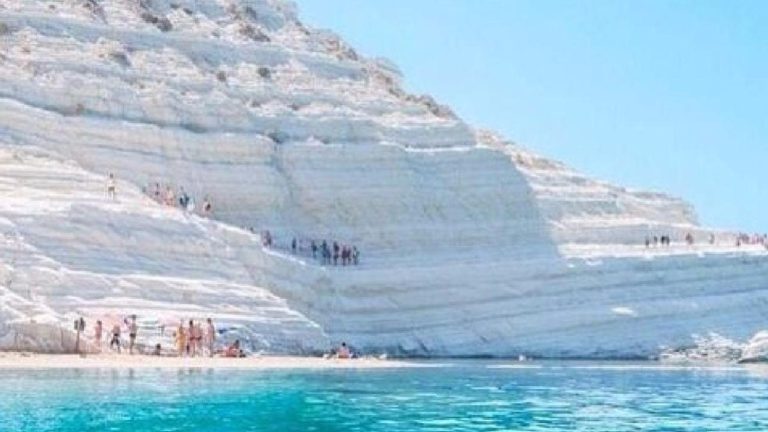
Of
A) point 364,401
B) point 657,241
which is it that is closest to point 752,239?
point 657,241

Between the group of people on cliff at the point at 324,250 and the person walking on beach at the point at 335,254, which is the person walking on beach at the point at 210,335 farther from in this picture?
the person walking on beach at the point at 335,254

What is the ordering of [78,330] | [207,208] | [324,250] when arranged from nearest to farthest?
[78,330] < [207,208] < [324,250]

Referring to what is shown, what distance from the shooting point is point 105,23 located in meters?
68.4

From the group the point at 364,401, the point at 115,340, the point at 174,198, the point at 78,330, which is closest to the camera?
the point at 364,401

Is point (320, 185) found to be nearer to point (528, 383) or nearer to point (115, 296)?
point (115, 296)

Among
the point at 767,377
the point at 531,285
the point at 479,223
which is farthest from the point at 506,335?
the point at 767,377

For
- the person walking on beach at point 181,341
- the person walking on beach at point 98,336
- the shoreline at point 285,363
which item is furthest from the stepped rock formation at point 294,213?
the shoreline at point 285,363

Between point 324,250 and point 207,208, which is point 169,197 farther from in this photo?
point 324,250

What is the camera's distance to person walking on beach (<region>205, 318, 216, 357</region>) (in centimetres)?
4872

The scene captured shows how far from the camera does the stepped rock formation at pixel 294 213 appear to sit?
51469mm

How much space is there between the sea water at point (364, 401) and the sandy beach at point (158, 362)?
56.7 inches

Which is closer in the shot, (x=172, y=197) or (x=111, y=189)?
(x=111, y=189)

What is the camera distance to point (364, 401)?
1367 inches

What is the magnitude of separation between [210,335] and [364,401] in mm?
15134
